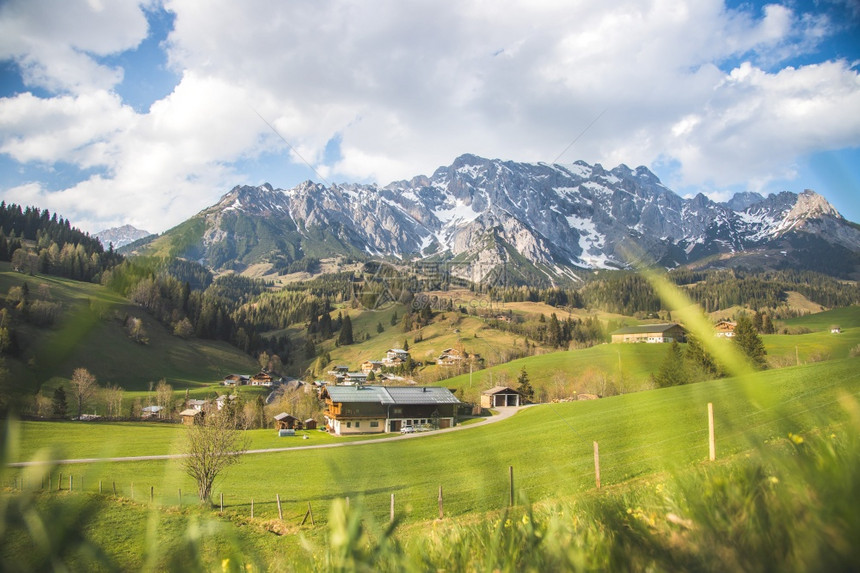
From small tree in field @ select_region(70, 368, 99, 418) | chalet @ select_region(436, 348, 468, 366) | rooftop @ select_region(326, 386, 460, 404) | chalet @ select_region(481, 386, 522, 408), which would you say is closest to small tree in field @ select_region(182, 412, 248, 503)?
rooftop @ select_region(326, 386, 460, 404)

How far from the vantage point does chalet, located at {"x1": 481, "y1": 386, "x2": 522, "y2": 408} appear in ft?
319

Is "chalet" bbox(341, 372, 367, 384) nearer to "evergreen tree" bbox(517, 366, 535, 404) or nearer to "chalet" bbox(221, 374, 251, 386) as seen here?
"chalet" bbox(221, 374, 251, 386)

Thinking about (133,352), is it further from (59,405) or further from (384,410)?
(384,410)

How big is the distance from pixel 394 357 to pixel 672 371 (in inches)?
4535

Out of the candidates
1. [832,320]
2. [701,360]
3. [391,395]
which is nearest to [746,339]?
[701,360]

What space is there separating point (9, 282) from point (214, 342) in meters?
63.2

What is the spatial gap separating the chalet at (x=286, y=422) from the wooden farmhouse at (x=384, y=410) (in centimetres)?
655

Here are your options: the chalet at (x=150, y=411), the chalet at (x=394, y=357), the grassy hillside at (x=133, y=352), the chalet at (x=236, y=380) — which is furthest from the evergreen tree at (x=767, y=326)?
the grassy hillside at (x=133, y=352)

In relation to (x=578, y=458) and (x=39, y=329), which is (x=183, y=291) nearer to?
(x=39, y=329)

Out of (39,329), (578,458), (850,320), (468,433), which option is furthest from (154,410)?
(850,320)

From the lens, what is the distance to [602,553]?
1.87 metres

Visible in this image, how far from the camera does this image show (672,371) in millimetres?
62781

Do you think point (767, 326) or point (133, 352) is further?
point (133, 352)

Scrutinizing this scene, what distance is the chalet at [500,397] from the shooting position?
97.2 meters
